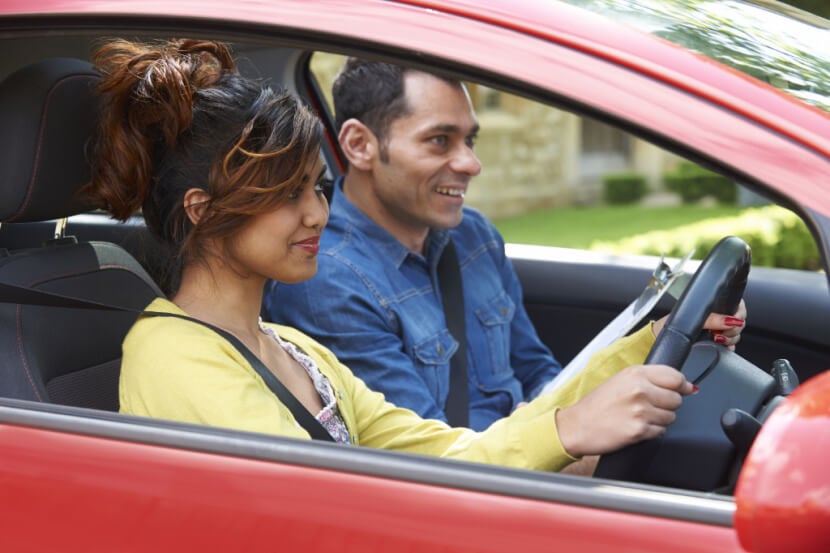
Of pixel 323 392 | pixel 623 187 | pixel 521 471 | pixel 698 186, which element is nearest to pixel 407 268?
pixel 323 392

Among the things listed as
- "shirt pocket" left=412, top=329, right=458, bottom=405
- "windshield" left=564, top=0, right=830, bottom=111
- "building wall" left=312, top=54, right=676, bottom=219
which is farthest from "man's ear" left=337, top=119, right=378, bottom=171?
"building wall" left=312, top=54, right=676, bottom=219

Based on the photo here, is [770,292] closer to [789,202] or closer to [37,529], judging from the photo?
[789,202]

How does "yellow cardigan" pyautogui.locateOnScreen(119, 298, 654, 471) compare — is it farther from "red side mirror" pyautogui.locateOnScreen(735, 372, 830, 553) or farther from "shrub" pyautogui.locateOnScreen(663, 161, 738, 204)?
"shrub" pyautogui.locateOnScreen(663, 161, 738, 204)

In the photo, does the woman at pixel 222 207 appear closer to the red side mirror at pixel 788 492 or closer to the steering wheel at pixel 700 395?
the steering wheel at pixel 700 395

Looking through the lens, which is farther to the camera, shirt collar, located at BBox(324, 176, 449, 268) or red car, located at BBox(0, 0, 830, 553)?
shirt collar, located at BBox(324, 176, 449, 268)

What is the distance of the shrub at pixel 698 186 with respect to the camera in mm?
12859

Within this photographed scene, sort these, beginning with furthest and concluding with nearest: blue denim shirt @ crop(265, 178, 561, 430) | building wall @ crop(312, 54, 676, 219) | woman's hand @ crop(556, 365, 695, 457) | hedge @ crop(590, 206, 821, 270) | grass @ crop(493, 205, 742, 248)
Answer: building wall @ crop(312, 54, 676, 219) < grass @ crop(493, 205, 742, 248) < hedge @ crop(590, 206, 821, 270) < blue denim shirt @ crop(265, 178, 561, 430) < woman's hand @ crop(556, 365, 695, 457)

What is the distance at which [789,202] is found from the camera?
126 centimetres

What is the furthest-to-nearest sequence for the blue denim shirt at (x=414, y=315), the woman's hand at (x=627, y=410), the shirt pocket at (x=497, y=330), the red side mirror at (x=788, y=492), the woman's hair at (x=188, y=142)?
the shirt pocket at (x=497, y=330) → the blue denim shirt at (x=414, y=315) → the woman's hair at (x=188, y=142) → the woman's hand at (x=627, y=410) → the red side mirror at (x=788, y=492)

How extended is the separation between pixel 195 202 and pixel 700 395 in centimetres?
87

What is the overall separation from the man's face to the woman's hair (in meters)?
0.73

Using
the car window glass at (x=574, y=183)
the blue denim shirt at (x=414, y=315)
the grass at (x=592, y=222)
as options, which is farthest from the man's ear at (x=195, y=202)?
the car window glass at (x=574, y=183)

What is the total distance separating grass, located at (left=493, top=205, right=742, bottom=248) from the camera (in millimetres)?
10984

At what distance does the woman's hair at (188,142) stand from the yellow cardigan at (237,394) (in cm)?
20
